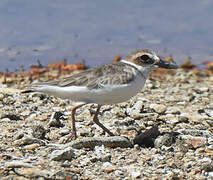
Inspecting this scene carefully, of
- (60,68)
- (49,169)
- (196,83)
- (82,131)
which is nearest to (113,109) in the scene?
(82,131)

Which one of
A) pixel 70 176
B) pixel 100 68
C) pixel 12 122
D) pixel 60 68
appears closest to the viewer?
pixel 70 176

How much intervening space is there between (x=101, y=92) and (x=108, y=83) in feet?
0.52

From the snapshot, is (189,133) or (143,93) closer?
(189,133)

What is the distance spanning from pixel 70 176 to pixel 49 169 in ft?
1.02

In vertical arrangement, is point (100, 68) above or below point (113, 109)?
above

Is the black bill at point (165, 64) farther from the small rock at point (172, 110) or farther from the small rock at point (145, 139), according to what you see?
the small rock at point (172, 110)

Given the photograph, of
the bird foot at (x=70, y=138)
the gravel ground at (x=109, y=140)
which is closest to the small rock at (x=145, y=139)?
the gravel ground at (x=109, y=140)

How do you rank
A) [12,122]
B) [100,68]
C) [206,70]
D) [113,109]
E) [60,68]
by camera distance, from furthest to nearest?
[206,70] → [60,68] → [113,109] → [12,122] → [100,68]

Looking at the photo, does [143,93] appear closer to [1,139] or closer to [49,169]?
[1,139]

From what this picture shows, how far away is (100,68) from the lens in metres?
5.73

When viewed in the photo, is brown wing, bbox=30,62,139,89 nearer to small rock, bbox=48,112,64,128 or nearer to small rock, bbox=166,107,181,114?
small rock, bbox=48,112,64,128

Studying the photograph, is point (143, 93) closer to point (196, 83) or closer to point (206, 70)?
point (196, 83)

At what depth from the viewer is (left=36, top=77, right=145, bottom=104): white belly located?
5359mm

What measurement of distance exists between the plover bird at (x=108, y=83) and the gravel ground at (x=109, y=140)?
554mm
